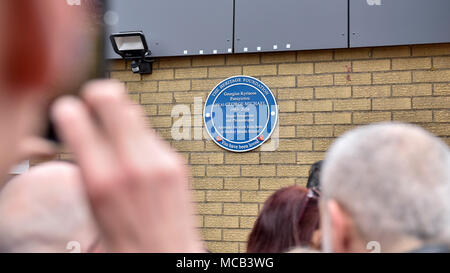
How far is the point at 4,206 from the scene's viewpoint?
4.46ft

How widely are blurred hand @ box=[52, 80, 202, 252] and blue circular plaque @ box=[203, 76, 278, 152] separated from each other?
4059mm

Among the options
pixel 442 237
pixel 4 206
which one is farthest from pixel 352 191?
pixel 4 206

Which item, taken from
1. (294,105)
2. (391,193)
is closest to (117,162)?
(391,193)

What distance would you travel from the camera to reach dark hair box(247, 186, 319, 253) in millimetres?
2186

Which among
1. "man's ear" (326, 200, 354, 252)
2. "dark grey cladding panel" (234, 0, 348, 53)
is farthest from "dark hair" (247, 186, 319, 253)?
"dark grey cladding panel" (234, 0, 348, 53)

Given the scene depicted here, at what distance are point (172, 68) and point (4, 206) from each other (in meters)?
3.49

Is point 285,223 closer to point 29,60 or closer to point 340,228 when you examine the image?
point 340,228

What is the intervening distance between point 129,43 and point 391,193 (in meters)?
3.85

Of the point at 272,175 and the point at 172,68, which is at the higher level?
the point at 172,68

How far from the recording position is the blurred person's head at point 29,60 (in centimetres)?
29

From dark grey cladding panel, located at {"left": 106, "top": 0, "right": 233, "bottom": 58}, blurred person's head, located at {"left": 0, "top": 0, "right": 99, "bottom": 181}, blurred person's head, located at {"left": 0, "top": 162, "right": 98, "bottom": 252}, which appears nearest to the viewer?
blurred person's head, located at {"left": 0, "top": 0, "right": 99, "bottom": 181}

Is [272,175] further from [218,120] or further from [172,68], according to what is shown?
[172,68]

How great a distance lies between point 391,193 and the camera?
1.15 metres

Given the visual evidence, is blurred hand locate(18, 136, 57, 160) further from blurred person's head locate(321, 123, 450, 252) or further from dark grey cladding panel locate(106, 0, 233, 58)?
dark grey cladding panel locate(106, 0, 233, 58)
